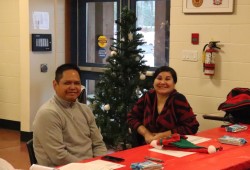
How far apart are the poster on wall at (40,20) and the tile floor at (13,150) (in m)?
1.59

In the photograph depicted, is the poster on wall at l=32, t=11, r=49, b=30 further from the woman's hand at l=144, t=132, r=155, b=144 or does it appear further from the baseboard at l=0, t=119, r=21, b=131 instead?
the woman's hand at l=144, t=132, r=155, b=144

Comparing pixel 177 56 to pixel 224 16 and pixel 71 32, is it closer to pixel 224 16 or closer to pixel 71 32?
pixel 224 16

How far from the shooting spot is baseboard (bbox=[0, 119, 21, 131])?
6.77m

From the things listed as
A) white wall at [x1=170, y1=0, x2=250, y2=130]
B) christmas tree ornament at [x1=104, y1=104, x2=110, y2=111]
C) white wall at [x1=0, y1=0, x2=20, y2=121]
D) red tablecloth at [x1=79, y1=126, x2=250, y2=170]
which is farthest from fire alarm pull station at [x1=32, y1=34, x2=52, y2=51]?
red tablecloth at [x1=79, y1=126, x2=250, y2=170]

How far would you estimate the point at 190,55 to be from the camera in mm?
5043

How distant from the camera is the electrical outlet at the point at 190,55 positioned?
197 inches

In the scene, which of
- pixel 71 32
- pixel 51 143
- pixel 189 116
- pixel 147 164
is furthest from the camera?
pixel 71 32

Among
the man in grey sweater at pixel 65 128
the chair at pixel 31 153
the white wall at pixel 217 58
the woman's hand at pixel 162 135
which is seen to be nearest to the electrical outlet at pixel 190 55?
the white wall at pixel 217 58

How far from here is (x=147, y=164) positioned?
7.80 ft

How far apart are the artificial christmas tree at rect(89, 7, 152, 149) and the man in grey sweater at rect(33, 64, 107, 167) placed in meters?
2.14

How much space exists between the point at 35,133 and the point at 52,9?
375 cm

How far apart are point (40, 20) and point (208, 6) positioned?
2.42 metres

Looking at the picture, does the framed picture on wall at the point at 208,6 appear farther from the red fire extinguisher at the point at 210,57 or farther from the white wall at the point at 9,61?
the white wall at the point at 9,61

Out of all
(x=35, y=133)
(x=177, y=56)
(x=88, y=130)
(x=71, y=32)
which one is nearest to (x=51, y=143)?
(x=35, y=133)
